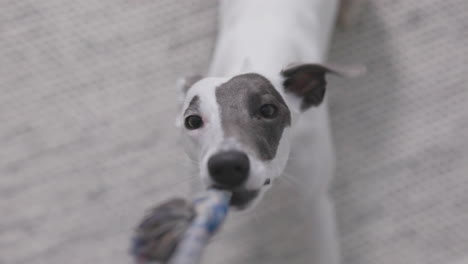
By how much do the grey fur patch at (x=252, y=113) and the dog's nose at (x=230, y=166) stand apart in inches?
1.8

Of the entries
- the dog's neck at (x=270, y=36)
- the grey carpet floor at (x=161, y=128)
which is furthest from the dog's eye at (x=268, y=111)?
the grey carpet floor at (x=161, y=128)

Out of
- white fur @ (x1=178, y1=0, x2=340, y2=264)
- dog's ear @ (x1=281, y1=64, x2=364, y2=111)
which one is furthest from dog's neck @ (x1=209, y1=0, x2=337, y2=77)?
dog's ear @ (x1=281, y1=64, x2=364, y2=111)

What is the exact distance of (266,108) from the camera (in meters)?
1.25

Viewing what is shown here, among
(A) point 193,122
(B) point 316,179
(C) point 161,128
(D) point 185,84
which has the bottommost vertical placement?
(B) point 316,179

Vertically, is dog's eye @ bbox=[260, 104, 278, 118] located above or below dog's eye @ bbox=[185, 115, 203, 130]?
below

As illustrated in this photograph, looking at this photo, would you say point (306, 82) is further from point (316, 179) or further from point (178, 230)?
point (178, 230)

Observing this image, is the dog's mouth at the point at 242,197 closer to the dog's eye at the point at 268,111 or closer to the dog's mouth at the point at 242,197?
the dog's mouth at the point at 242,197

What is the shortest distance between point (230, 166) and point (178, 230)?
0.55ft

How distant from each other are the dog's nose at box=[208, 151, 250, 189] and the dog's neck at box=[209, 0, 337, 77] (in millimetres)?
452

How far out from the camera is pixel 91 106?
79.9 inches

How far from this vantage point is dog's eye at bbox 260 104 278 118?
1.24 meters

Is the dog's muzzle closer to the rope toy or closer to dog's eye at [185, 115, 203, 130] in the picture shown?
the rope toy

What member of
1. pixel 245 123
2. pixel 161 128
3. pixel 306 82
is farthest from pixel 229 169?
pixel 161 128

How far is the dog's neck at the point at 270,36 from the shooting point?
1536mm
